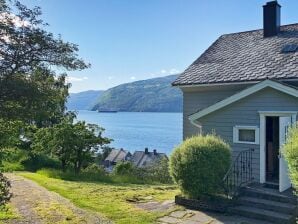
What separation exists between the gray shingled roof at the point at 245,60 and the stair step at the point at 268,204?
14.4 feet

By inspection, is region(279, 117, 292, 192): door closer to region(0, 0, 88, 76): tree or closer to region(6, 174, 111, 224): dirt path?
region(6, 174, 111, 224): dirt path

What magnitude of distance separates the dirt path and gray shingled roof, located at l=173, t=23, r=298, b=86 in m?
7.16

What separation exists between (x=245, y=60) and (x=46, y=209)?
9666 mm

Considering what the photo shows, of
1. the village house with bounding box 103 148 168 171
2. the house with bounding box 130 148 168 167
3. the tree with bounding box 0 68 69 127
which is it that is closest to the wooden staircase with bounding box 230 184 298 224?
the tree with bounding box 0 68 69 127

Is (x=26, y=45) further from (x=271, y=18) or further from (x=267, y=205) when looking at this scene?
(x=271, y=18)

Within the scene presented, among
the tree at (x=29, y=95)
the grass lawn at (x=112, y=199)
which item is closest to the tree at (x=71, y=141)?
the grass lawn at (x=112, y=199)

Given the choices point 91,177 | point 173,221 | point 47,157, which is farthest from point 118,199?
point 47,157

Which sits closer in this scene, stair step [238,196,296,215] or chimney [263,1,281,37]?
stair step [238,196,296,215]

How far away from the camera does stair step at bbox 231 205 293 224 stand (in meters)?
8.93

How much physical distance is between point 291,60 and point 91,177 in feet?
37.0

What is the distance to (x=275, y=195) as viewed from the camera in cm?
1006

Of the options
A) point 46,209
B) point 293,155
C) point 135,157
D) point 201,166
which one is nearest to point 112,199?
point 46,209

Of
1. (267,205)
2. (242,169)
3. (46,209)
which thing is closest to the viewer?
(267,205)

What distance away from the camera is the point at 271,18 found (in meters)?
16.9
